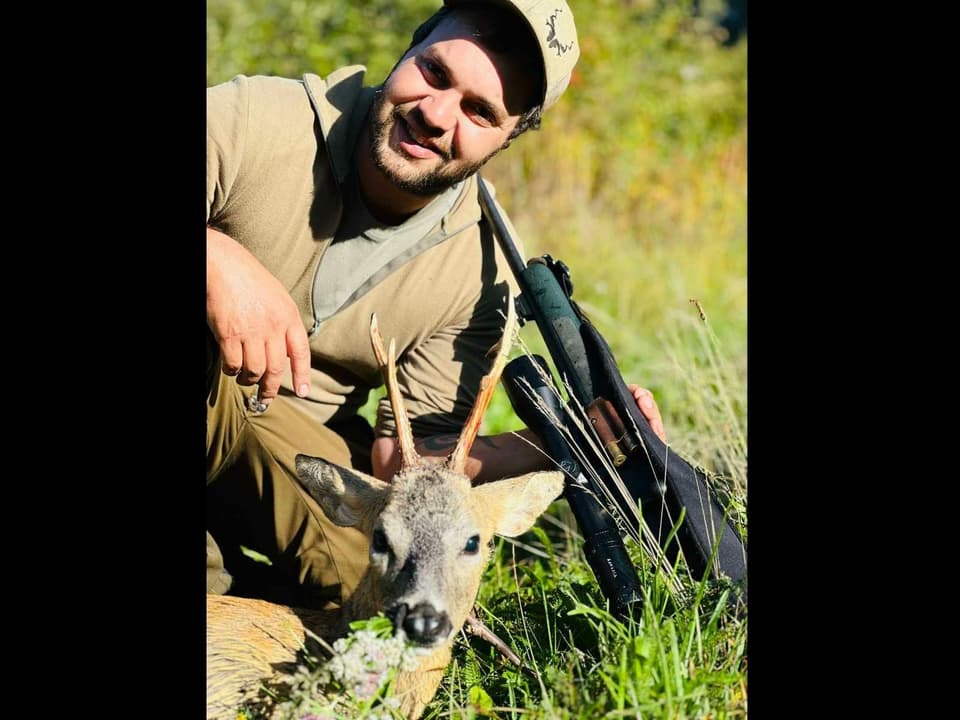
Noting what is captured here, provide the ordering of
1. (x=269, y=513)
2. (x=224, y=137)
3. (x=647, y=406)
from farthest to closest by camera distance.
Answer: (x=269, y=513)
(x=647, y=406)
(x=224, y=137)

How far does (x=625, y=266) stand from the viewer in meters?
8.13

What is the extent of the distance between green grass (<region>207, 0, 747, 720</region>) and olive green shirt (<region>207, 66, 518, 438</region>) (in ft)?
2.56

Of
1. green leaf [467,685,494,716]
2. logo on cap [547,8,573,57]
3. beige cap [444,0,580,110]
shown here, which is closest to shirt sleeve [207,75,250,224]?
beige cap [444,0,580,110]

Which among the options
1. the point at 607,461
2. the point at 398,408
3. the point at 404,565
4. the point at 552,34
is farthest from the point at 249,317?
the point at 552,34

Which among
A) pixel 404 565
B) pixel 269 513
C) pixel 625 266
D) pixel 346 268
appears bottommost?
pixel 269 513

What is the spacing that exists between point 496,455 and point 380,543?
851 millimetres

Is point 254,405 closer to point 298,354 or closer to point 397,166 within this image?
point 298,354

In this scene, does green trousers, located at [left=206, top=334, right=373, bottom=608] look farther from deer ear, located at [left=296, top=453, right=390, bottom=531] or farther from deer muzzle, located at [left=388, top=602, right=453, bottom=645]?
deer muzzle, located at [left=388, top=602, right=453, bottom=645]

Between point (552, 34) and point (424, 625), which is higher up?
point (552, 34)

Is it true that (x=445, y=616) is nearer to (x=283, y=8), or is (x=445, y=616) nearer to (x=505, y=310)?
(x=505, y=310)

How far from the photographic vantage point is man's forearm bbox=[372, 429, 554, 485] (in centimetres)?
384

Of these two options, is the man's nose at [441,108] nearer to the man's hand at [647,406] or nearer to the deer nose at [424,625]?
the man's hand at [647,406]
